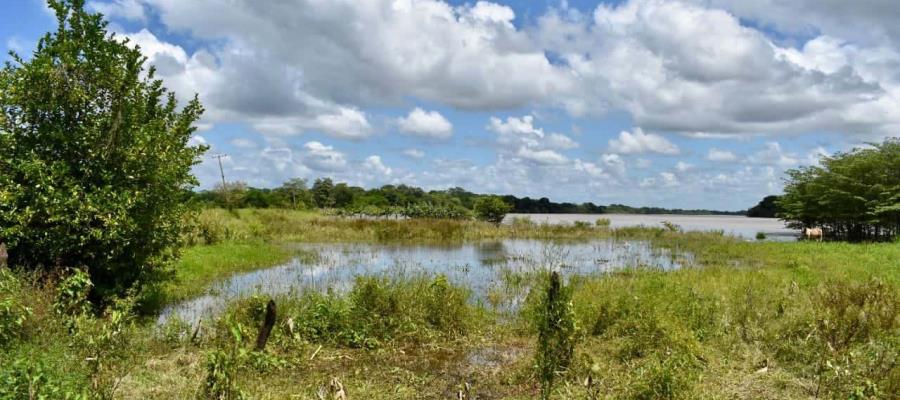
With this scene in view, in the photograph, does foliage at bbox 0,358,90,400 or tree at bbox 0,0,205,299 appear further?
tree at bbox 0,0,205,299

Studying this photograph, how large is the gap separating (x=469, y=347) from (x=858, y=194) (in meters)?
31.2

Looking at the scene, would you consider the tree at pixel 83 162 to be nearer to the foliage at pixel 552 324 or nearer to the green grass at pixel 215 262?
the green grass at pixel 215 262

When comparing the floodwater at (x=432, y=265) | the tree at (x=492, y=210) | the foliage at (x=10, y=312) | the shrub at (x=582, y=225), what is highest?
the tree at (x=492, y=210)

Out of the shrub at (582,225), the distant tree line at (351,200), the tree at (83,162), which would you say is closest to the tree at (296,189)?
the distant tree line at (351,200)

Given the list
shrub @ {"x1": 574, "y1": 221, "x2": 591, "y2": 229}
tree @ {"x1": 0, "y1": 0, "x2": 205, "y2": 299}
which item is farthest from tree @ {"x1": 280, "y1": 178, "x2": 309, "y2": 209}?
tree @ {"x1": 0, "y1": 0, "x2": 205, "y2": 299}

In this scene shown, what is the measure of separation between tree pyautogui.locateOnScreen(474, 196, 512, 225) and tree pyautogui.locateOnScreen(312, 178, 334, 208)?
97.9 feet

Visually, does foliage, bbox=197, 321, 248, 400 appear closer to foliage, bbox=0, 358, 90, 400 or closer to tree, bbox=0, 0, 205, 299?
foliage, bbox=0, 358, 90, 400

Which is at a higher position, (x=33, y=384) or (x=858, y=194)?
(x=858, y=194)

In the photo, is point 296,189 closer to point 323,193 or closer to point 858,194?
point 323,193

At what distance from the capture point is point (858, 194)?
103 feet

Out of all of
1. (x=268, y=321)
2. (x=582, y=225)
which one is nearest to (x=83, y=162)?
(x=268, y=321)

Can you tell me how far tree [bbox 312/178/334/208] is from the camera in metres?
74.9

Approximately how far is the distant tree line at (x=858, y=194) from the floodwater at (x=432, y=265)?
11.7 m

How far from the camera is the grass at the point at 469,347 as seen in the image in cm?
619
